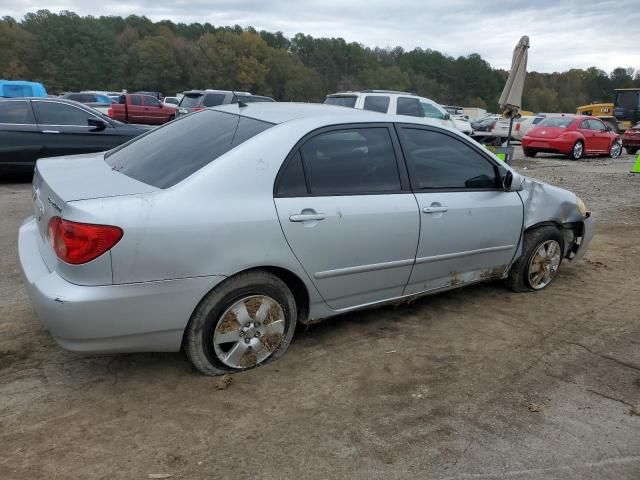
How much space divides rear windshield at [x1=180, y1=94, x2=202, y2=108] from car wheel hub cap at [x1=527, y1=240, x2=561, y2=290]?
13607mm

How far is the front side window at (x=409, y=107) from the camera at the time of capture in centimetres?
1300

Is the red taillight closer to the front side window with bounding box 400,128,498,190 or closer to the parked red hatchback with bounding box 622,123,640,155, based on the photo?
the front side window with bounding box 400,128,498,190

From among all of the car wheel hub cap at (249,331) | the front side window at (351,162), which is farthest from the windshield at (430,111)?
the car wheel hub cap at (249,331)

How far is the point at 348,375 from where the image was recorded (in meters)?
3.29

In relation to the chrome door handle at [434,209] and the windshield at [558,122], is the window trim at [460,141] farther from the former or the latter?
the windshield at [558,122]

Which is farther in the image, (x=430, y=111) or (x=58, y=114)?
(x=430, y=111)

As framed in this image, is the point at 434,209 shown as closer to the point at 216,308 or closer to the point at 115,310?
the point at 216,308

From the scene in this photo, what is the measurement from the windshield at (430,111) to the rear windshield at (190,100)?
6.96 meters

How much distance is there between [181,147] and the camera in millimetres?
3395

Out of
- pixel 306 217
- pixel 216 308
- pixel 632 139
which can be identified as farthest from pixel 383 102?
pixel 632 139

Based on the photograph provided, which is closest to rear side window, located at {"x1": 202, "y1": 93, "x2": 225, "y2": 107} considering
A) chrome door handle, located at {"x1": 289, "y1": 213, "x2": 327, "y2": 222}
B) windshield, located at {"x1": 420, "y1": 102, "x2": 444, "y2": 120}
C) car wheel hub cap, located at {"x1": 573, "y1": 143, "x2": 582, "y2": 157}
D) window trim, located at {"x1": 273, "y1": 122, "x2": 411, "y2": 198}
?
windshield, located at {"x1": 420, "y1": 102, "x2": 444, "y2": 120}

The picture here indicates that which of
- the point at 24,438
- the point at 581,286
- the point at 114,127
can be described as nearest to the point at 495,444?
the point at 24,438

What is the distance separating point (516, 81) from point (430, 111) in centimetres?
375

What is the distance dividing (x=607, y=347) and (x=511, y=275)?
1061 millimetres
